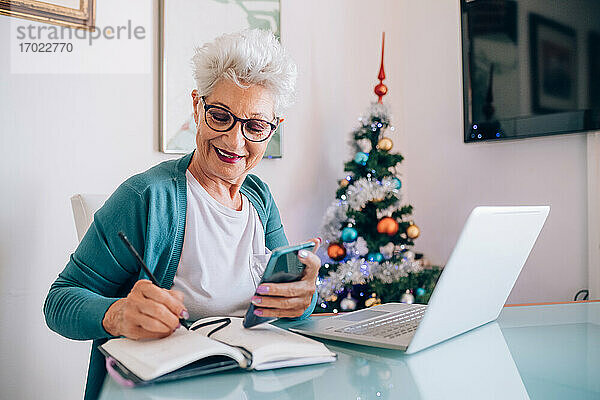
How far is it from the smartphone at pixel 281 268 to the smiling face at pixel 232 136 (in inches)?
13.9

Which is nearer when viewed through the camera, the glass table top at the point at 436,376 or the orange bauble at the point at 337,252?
the glass table top at the point at 436,376

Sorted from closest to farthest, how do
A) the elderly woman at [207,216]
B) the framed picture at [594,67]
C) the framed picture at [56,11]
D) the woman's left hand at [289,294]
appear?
the woman's left hand at [289,294], the elderly woman at [207,216], the framed picture at [56,11], the framed picture at [594,67]

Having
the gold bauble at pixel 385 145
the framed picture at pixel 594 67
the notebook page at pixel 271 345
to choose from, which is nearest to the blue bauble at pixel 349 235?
the gold bauble at pixel 385 145

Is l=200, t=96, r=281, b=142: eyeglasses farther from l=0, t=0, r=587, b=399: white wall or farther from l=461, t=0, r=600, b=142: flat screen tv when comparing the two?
l=461, t=0, r=600, b=142: flat screen tv

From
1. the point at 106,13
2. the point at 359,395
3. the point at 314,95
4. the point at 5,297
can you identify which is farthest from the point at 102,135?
the point at 359,395

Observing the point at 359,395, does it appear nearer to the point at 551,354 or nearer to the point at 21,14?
the point at 551,354

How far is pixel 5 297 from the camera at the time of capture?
2.03 m

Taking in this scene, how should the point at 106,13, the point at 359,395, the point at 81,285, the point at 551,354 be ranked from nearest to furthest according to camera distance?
the point at 359,395
the point at 551,354
the point at 81,285
the point at 106,13

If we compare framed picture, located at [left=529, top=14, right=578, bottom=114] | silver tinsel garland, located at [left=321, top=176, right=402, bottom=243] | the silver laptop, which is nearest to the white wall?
framed picture, located at [left=529, top=14, right=578, bottom=114]

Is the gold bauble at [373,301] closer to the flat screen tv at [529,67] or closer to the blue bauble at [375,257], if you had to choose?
the blue bauble at [375,257]

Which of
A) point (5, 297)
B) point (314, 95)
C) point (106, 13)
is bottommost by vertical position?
point (5, 297)

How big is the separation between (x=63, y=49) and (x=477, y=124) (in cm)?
194

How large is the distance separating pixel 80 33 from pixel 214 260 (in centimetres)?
144

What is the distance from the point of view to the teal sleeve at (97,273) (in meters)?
0.92
